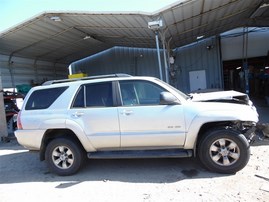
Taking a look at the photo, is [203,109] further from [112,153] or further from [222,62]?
[222,62]

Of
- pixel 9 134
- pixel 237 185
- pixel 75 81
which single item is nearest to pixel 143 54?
pixel 9 134

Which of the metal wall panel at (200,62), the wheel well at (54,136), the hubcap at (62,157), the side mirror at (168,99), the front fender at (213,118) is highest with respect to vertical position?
the metal wall panel at (200,62)

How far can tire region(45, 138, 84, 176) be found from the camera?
5043mm

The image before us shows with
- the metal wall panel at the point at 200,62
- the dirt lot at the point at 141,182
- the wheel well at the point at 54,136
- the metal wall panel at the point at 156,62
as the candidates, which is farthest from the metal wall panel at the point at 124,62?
the wheel well at the point at 54,136

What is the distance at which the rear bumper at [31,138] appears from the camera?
5133mm

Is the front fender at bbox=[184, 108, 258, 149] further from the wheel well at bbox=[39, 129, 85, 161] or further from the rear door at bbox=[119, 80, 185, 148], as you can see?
the wheel well at bbox=[39, 129, 85, 161]

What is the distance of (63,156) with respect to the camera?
16.8 ft

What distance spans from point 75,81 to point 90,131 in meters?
1.13

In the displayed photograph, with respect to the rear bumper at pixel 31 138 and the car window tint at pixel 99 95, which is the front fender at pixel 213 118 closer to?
the car window tint at pixel 99 95

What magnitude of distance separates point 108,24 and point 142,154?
6.30m

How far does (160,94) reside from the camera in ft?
15.0

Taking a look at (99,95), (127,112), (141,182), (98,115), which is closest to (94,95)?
(99,95)

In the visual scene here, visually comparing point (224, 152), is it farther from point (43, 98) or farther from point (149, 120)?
point (43, 98)

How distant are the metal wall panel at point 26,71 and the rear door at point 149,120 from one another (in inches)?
378
